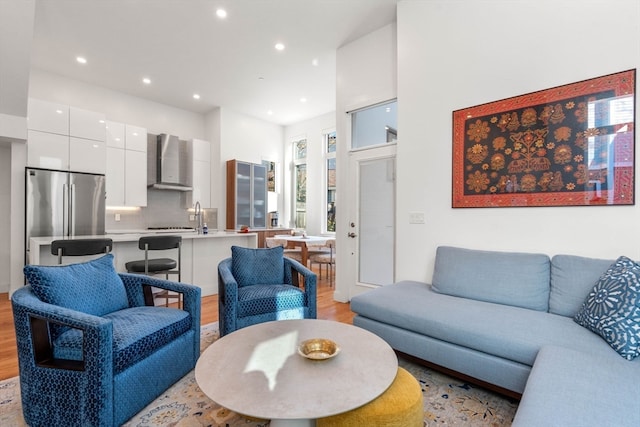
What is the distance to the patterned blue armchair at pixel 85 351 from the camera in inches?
57.3

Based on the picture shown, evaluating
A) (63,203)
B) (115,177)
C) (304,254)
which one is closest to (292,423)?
(304,254)

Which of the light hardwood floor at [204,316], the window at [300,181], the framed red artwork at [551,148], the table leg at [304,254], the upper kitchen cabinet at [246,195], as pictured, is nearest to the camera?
the framed red artwork at [551,148]

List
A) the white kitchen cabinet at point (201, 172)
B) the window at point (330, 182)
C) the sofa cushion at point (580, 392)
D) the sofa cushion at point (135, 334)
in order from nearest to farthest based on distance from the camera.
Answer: the sofa cushion at point (580, 392) < the sofa cushion at point (135, 334) < the white kitchen cabinet at point (201, 172) < the window at point (330, 182)

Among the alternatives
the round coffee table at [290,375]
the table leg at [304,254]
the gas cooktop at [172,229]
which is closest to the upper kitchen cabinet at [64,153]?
the gas cooktop at [172,229]

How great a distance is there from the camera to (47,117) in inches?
175

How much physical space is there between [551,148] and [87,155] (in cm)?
604

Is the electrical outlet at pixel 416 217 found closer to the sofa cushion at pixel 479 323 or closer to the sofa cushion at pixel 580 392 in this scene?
the sofa cushion at pixel 479 323

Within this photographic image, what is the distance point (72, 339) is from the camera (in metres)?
1.59

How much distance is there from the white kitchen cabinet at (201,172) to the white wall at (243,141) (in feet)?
0.75

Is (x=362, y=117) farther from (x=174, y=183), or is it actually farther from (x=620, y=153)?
(x=174, y=183)

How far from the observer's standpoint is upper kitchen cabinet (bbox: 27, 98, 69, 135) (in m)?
4.31

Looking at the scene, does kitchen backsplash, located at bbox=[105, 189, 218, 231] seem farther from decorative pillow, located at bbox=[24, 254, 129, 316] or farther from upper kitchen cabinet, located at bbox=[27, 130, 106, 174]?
decorative pillow, located at bbox=[24, 254, 129, 316]

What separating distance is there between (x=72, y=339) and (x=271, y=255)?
1.70m

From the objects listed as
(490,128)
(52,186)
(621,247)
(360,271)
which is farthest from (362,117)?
(52,186)
